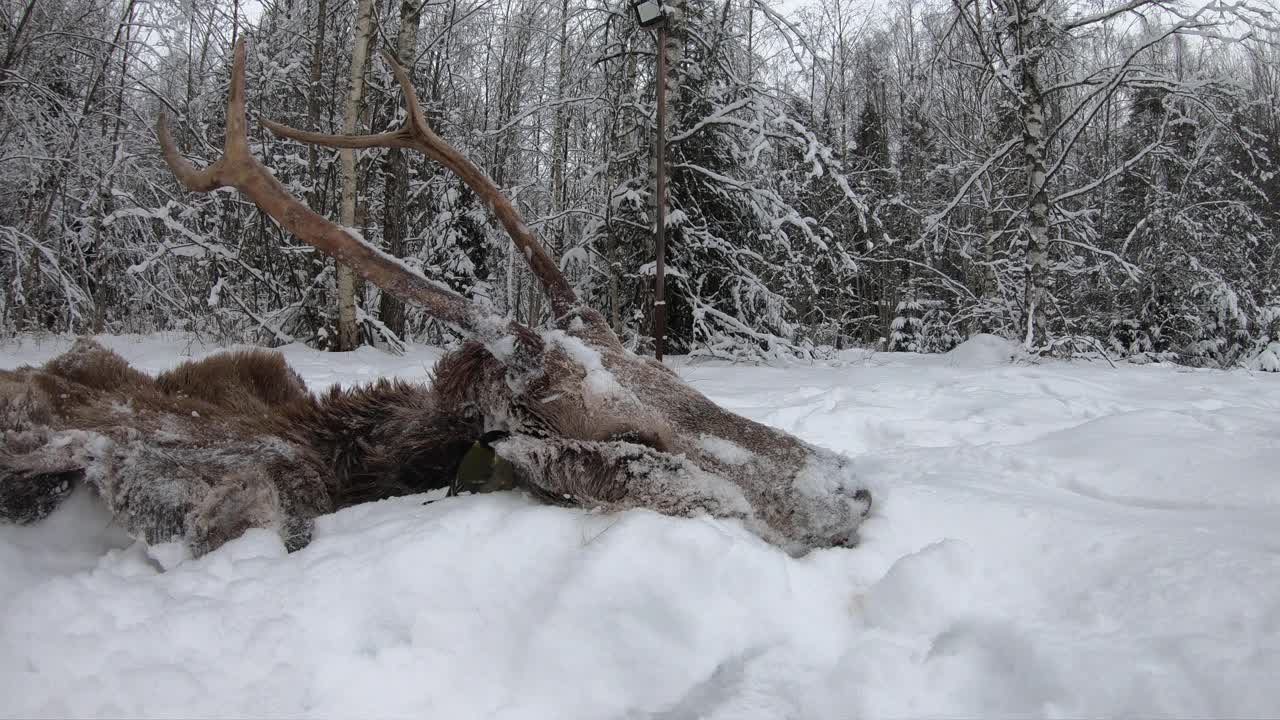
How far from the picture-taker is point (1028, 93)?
8.37 metres

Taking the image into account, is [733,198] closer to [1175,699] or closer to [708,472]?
[708,472]

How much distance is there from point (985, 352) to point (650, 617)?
874cm

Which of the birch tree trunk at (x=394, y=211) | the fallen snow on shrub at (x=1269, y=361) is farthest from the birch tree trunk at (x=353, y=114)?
the fallen snow on shrub at (x=1269, y=361)

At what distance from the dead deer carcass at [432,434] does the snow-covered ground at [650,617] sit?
0.32 feet

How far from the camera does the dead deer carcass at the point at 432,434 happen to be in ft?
5.46

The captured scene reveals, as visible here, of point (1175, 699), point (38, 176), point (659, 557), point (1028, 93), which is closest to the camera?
point (1175, 699)

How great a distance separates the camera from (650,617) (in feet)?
4.20

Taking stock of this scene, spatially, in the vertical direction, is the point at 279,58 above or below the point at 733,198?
above

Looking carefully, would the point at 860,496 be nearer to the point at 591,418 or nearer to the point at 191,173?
the point at 591,418

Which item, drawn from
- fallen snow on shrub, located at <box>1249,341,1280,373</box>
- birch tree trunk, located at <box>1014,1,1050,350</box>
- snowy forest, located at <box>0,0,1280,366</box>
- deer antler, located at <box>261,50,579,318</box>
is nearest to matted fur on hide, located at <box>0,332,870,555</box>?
deer antler, located at <box>261,50,579,318</box>

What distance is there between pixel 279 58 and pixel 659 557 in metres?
A: 13.4

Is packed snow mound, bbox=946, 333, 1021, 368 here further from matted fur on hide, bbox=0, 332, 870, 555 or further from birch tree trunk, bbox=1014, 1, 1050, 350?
matted fur on hide, bbox=0, 332, 870, 555

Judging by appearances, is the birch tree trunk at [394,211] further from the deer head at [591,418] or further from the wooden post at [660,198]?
the deer head at [591,418]

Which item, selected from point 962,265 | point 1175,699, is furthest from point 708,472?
point 962,265
